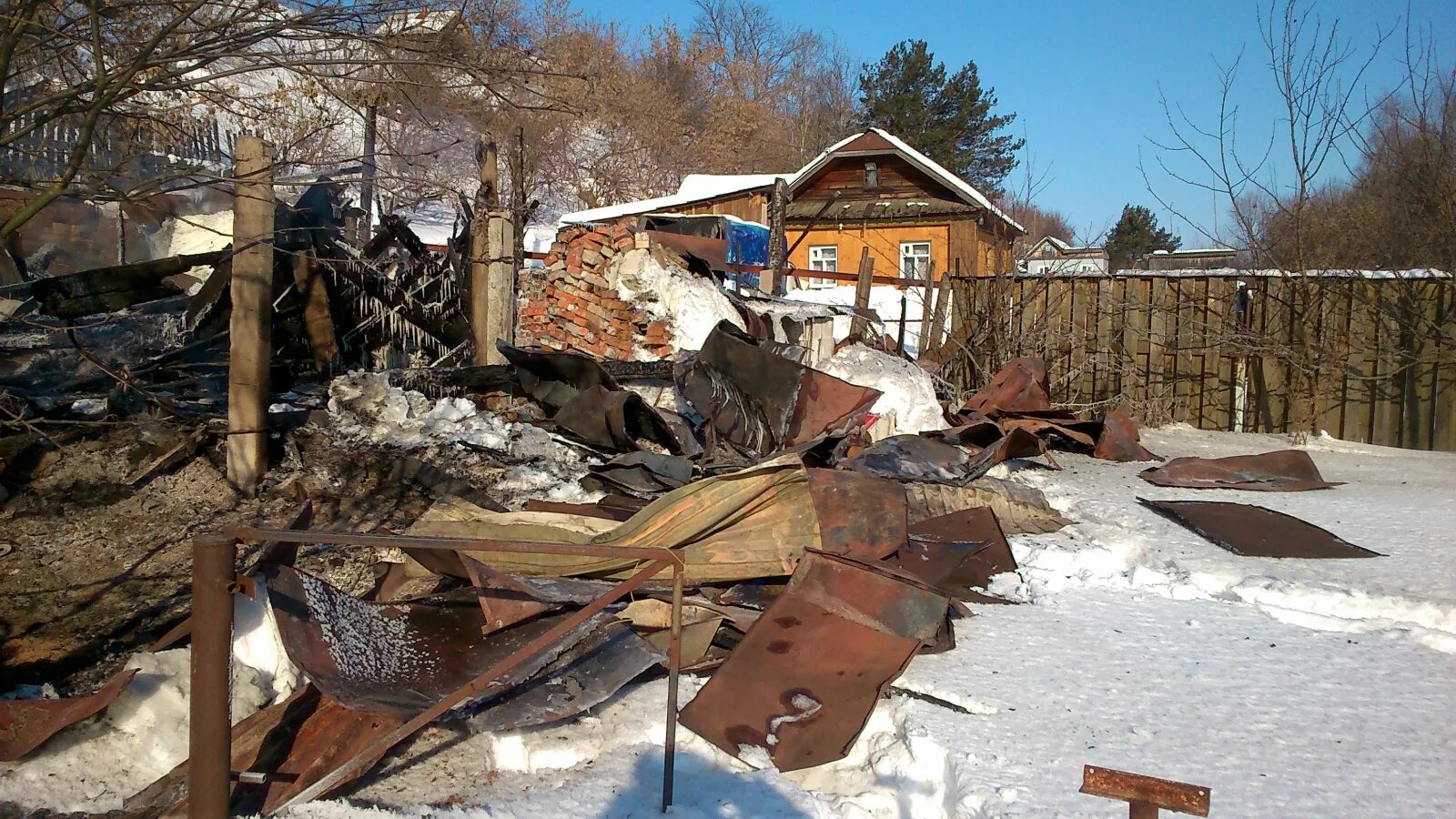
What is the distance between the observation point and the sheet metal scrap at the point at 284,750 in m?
2.62

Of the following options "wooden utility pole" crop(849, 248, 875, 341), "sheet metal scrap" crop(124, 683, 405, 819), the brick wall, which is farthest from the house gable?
"sheet metal scrap" crop(124, 683, 405, 819)

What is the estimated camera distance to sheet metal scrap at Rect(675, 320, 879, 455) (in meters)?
7.06

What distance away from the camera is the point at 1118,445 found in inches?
324

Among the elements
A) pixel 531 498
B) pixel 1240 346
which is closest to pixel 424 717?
pixel 531 498

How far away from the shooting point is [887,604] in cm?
366

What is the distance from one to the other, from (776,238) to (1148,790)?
32.9 ft

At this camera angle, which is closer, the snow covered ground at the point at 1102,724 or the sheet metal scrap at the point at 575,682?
the snow covered ground at the point at 1102,724

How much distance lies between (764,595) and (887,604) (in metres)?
0.58

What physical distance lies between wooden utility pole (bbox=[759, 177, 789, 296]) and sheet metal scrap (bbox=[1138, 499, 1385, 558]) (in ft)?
19.1

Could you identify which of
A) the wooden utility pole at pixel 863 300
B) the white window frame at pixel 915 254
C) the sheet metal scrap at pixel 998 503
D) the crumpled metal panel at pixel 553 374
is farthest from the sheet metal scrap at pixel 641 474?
the white window frame at pixel 915 254

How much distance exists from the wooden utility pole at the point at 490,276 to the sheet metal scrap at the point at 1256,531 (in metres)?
5.22

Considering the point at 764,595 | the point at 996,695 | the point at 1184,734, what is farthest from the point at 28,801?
the point at 1184,734

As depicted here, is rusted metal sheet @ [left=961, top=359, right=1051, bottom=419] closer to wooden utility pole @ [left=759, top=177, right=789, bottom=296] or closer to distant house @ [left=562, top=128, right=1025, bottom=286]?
wooden utility pole @ [left=759, top=177, right=789, bottom=296]

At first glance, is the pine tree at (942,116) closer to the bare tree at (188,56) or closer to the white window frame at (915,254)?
the white window frame at (915,254)
